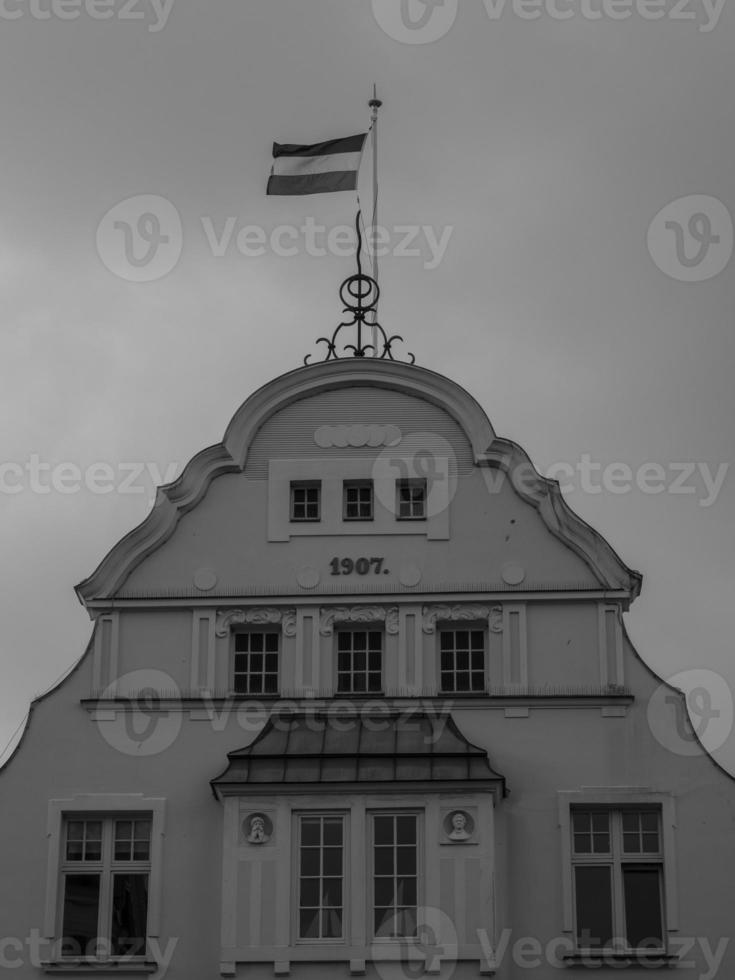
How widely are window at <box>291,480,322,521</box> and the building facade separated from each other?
2.3 inches

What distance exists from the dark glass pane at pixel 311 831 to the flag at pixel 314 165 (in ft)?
36.1

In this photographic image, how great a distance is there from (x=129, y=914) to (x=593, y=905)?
6785 millimetres

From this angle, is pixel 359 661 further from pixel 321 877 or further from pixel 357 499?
pixel 321 877

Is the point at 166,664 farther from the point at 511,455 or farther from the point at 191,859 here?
the point at 511,455

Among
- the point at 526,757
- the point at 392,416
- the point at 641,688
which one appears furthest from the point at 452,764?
the point at 392,416

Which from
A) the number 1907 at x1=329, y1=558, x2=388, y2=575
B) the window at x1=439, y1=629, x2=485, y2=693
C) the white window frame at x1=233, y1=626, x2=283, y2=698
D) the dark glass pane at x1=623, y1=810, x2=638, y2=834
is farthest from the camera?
the number 1907 at x1=329, y1=558, x2=388, y2=575

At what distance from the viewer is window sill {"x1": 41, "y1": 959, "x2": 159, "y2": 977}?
30188 millimetres

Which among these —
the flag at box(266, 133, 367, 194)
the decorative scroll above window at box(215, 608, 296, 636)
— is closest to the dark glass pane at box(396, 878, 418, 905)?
the decorative scroll above window at box(215, 608, 296, 636)

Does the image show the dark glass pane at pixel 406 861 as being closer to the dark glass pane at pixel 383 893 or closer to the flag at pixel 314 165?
the dark glass pane at pixel 383 893

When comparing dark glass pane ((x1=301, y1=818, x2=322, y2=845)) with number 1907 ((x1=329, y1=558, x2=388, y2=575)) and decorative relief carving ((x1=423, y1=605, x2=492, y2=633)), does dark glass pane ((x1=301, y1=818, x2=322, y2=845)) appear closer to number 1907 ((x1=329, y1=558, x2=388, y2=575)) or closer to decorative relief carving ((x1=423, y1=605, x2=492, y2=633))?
decorative relief carving ((x1=423, y1=605, x2=492, y2=633))

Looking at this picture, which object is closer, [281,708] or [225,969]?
[225,969]

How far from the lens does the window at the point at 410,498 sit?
3297 cm

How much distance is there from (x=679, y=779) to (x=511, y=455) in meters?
5.70

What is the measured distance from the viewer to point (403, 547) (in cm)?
3266
